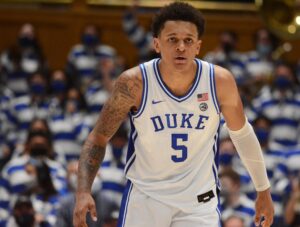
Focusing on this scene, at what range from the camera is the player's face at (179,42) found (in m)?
5.63

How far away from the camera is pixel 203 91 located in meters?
5.75

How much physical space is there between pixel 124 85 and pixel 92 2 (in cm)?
873

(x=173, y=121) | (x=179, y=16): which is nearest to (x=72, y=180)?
(x=173, y=121)

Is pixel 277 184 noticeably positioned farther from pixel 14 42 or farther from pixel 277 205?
pixel 14 42

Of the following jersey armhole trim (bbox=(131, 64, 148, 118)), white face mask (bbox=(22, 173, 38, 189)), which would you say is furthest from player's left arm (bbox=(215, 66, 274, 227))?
white face mask (bbox=(22, 173, 38, 189))

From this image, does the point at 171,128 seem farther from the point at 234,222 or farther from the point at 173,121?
the point at 234,222

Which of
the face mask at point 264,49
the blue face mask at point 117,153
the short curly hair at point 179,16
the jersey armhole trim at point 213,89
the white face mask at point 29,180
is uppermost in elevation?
the face mask at point 264,49

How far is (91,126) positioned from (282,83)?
2.22m

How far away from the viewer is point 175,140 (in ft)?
18.6

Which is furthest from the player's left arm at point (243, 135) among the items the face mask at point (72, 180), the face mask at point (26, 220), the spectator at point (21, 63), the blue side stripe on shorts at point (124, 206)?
the spectator at point (21, 63)

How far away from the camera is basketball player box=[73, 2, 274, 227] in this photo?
18.6ft

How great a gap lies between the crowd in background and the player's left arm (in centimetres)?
246

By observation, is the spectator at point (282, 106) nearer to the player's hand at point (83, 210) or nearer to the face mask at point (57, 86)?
the face mask at point (57, 86)

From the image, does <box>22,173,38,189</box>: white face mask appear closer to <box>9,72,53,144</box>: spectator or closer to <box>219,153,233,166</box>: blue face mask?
<box>219,153,233,166</box>: blue face mask
